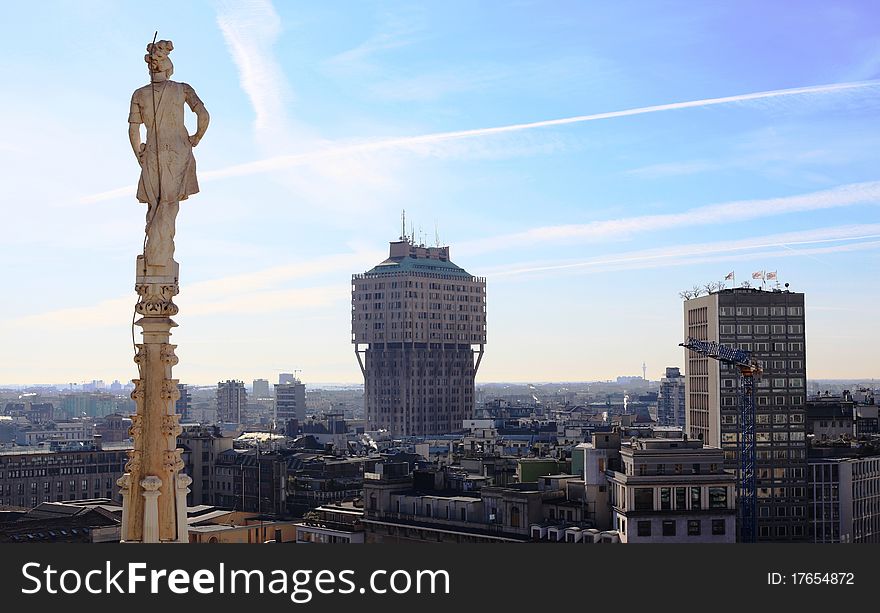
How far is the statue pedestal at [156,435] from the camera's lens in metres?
13.9

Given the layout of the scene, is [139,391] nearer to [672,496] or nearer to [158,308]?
[158,308]

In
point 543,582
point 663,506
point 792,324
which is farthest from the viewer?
point 792,324

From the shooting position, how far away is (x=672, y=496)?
267 feet

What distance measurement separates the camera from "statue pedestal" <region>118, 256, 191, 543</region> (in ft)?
45.6

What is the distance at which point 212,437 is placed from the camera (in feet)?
537

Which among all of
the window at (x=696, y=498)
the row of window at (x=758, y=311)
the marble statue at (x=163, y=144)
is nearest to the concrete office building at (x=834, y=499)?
the row of window at (x=758, y=311)

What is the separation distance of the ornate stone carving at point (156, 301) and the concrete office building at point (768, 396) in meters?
107

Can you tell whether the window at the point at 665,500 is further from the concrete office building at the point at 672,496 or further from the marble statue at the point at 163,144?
the marble statue at the point at 163,144

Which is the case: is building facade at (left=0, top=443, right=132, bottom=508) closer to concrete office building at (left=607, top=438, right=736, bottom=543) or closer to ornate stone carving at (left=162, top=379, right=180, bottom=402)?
concrete office building at (left=607, top=438, right=736, bottom=543)

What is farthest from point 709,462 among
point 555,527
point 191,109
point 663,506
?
point 191,109

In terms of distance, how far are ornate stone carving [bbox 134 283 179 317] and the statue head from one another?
222 centimetres

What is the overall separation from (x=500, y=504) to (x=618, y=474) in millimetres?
9162

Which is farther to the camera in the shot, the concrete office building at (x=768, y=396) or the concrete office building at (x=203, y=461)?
the concrete office building at (x=203, y=461)

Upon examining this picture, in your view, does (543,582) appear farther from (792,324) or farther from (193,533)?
(792,324)
